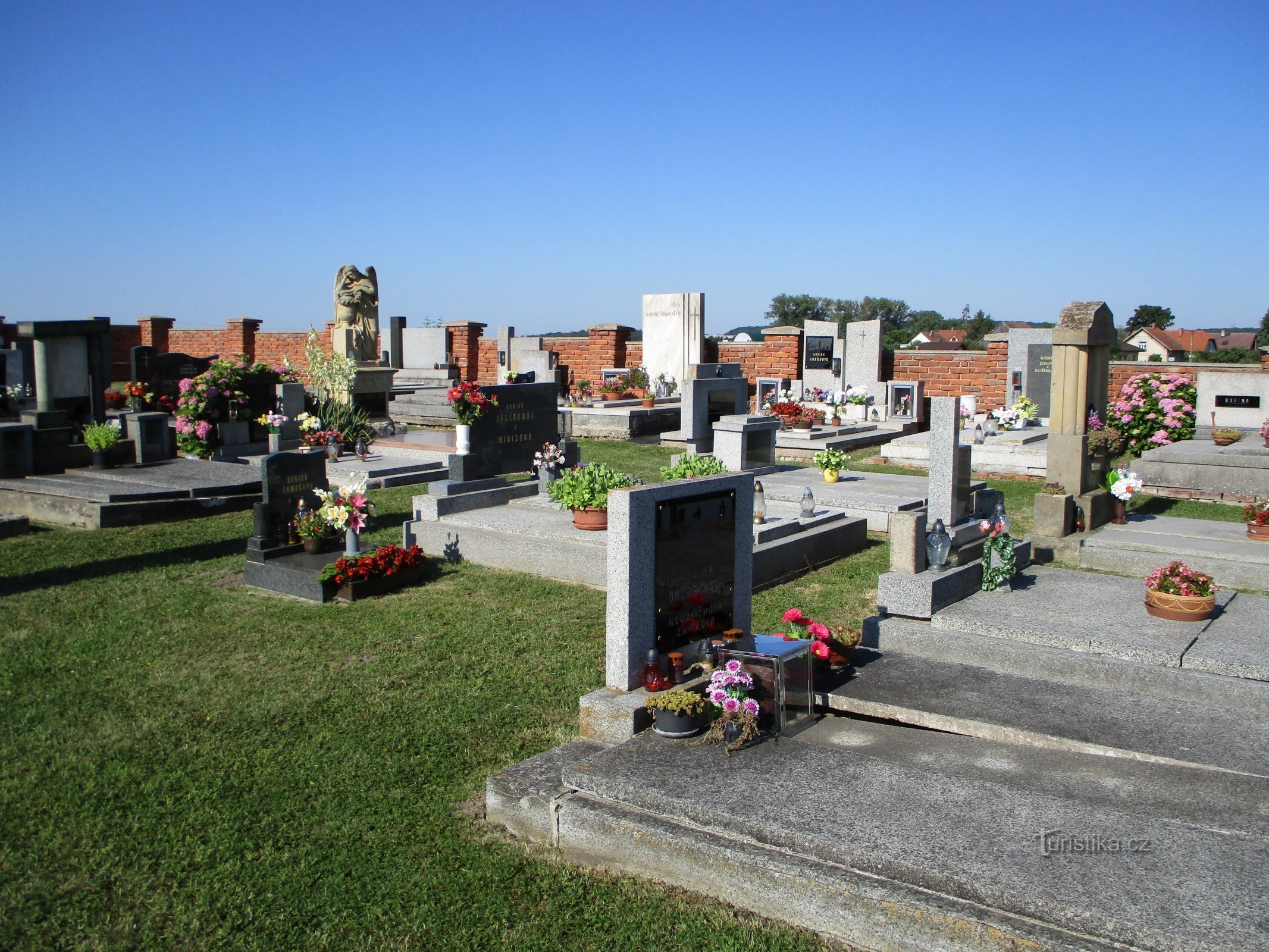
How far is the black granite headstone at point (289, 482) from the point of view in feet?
28.6

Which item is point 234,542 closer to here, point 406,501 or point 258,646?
point 406,501

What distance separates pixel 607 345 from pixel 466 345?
5153 mm

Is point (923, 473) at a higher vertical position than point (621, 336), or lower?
lower

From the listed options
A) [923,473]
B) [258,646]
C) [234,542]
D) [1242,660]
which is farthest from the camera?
[923,473]

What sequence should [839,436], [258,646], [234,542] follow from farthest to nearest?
[839,436] → [234,542] → [258,646]

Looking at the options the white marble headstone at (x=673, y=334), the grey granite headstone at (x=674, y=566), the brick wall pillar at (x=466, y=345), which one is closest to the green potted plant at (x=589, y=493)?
the grey granite headstone at (x=674, y=566)

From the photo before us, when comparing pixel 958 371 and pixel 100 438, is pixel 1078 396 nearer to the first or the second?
pixel 100 438

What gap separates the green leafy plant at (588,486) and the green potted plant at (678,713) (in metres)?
4.30

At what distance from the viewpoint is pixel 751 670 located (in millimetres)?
4836

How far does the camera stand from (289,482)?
8898 millimetres

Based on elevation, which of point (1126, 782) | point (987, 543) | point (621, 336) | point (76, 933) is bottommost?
point (76, 933)

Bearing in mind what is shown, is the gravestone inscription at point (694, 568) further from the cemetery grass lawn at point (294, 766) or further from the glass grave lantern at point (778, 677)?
the cemetery grass lawn at point (294, 766)

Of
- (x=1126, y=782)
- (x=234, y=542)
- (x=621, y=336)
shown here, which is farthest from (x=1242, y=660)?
(x=621, y=336)

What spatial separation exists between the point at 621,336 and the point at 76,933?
72.5 feet
